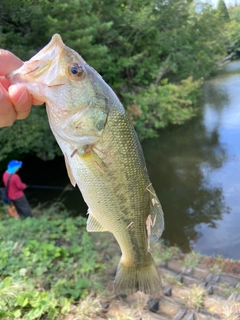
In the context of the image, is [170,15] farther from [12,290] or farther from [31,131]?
[12,290]

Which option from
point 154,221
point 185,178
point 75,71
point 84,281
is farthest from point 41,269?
point 185,178

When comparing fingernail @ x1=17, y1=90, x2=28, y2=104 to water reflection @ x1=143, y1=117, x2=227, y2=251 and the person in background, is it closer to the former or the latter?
the person in background

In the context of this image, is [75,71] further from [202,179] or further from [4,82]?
[202,179]

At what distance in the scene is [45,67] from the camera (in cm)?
148

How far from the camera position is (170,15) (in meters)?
20.1

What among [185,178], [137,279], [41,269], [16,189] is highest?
[137,279]

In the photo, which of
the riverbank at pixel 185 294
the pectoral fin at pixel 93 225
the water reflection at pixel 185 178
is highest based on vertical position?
the pectoral fin at pixel 93 225

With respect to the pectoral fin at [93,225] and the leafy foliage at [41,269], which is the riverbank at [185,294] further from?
the pectoral fin at [93,225]

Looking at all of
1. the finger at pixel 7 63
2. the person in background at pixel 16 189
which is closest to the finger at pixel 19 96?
the finger at pixel 7 63

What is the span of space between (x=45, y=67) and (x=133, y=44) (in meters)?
16.8

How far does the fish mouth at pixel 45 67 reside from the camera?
4.78 feet

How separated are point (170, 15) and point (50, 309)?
64.3 feet

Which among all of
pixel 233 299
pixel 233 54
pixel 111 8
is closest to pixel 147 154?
pixel 111 8

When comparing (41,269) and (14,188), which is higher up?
(41,269)
